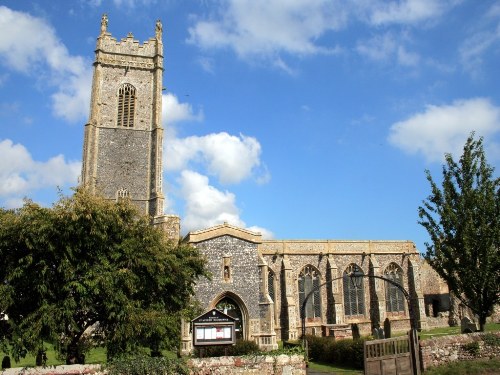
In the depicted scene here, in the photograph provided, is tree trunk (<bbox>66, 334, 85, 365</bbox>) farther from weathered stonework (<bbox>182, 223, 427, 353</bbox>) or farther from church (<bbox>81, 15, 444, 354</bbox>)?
weathered stonework (<bbox>182, 223, 427, 353</bbox>)

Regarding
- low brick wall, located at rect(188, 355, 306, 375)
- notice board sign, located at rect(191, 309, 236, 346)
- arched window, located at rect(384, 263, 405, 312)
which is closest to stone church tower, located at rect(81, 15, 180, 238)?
arched window, located at rect(384, 263, 405, 312)

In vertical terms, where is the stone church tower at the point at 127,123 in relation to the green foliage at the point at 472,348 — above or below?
above

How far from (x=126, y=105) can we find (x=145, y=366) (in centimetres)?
3406

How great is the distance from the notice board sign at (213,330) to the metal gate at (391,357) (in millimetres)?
4842

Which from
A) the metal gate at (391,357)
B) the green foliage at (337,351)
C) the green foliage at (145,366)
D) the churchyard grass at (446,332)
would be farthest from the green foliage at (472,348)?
the green foliage at (145,366)

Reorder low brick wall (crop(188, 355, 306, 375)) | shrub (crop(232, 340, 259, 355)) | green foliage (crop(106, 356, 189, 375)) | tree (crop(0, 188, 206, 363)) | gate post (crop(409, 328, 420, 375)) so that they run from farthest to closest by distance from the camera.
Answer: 1. shrub (crop(232, 340, 259, 355))
2. gate post (crop(409, 328, 420, 375))
3. tree (crop(0, 188, 206, 363))
4. low brick wall (crop(188, 355, 306, 375))
5. green foliage (crop(106, 356, 189, 375))

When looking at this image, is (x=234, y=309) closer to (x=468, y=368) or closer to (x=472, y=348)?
(x=472, y=348)

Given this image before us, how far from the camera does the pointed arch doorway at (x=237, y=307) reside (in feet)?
97.0

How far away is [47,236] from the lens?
15133 mm

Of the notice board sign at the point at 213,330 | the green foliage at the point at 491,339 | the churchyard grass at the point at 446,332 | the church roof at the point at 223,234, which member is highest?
the church roof at the point at 223,234

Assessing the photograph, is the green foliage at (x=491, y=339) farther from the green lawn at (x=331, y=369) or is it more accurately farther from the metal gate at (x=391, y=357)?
the green lawn at (x=331, y=369)

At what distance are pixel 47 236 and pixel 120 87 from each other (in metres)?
31.9

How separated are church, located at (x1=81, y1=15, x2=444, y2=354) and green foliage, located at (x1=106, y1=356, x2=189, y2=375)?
43.8 ft

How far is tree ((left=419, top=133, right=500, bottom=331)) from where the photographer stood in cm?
1906
